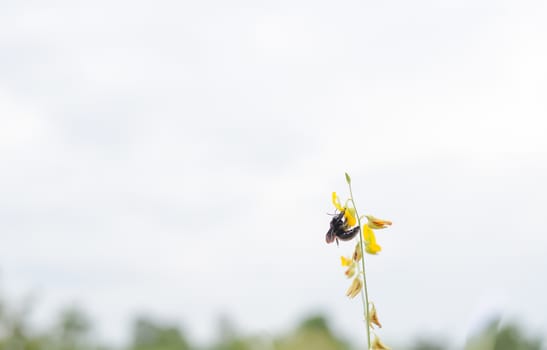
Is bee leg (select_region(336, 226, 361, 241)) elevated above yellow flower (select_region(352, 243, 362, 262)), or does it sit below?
above

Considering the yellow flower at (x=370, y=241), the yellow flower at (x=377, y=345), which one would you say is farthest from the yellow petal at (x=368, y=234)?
the yellow flower at (x=377, y=345)

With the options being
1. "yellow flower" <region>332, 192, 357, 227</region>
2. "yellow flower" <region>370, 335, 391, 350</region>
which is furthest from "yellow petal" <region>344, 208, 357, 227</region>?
"yellow flower" <region>370, 335, 391, 350</region>

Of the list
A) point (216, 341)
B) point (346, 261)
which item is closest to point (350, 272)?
point (346, 261)

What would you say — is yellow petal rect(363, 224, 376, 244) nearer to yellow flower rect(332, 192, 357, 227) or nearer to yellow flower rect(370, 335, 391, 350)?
yellow flower rect(332, 192, 357, 227)

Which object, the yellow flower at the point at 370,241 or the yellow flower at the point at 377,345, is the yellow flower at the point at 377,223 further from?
the yellow flower at the point at 377,345

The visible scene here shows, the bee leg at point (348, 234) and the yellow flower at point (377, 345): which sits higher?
Result: the bee leg at point (348, 234)
